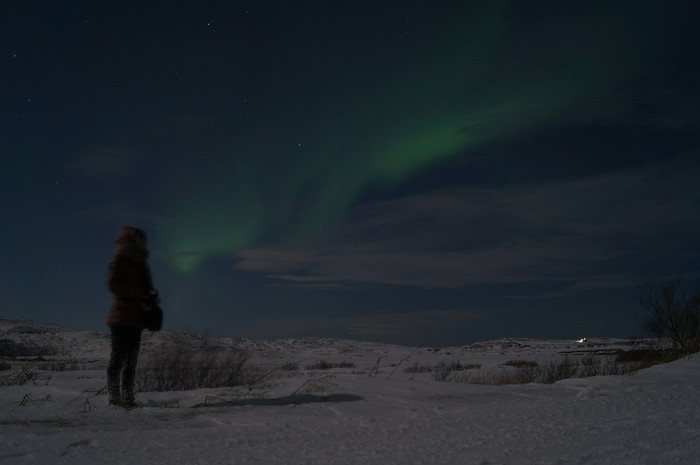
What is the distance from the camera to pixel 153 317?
17.6 ft

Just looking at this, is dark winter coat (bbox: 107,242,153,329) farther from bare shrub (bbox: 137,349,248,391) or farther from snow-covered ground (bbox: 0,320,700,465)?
bare shrub (bbox: 137,349,248,391)

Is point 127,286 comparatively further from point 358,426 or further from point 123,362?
point 358,426

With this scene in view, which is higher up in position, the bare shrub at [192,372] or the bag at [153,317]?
the bag at [153,317]

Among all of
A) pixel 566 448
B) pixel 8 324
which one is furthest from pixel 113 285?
pixel 8 324

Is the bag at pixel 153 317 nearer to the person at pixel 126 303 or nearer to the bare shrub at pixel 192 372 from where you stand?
the person at pixel 126 303

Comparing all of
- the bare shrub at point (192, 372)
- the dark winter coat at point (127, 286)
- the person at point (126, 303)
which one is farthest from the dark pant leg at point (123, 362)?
the bare shrub at point (192, 372)

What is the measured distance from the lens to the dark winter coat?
5.18 metres

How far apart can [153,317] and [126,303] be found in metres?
0.29

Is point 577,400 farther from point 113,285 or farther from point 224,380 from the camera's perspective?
point 224,380

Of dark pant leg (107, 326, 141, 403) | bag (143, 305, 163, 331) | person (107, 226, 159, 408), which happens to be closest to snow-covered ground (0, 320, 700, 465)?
dark pant leg (107, 326, 141, 403)

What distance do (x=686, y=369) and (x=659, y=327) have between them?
11.7m

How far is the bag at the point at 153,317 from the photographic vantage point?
209 inches

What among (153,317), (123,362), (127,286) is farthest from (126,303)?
(123,362)

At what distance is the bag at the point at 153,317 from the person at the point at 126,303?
0.11 ft
